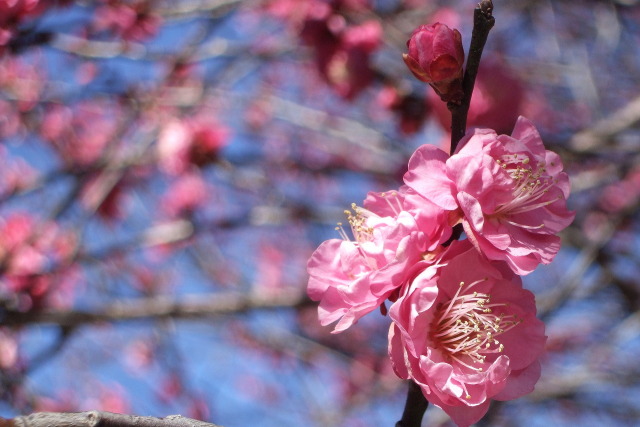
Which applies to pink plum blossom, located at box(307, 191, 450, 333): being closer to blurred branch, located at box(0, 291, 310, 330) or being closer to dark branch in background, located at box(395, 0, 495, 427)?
dark branch in background, located at box(395, 0, 495, 427)

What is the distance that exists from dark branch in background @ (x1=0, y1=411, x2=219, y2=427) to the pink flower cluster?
285 millimetres

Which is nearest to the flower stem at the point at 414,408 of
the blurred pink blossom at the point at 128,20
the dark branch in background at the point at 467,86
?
the dark branch in background at the point at 467,86

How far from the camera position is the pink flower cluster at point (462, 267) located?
82 cm

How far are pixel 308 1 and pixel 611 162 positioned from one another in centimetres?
135

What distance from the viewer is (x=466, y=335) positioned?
0.90 metres

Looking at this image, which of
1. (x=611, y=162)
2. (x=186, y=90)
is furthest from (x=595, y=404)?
(x=186, y=90)


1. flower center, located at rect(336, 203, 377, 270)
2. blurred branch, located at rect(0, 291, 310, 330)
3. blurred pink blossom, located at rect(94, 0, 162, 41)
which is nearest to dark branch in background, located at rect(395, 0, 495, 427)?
flower center, located at rect(336, 203, 377, 270)

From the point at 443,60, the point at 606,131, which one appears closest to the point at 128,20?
the point at 606,131

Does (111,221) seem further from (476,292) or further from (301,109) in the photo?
(476,292)

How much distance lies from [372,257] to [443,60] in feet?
0.93

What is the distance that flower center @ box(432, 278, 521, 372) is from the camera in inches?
34.4

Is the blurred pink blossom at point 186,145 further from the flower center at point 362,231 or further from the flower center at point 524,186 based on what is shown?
the flower center at point 524,186

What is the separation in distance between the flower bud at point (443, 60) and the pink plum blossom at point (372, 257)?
0.52ft

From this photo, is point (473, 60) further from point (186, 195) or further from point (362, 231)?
point (186, 195)
